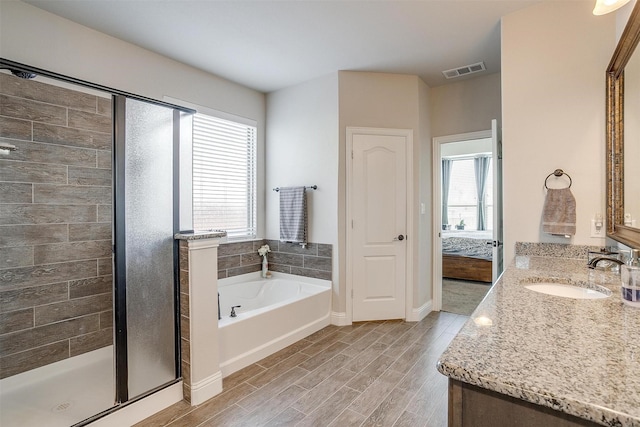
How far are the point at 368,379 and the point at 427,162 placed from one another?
8.17 ft

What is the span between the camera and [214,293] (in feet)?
7.04

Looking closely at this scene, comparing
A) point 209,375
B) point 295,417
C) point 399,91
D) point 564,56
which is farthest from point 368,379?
point 399,91

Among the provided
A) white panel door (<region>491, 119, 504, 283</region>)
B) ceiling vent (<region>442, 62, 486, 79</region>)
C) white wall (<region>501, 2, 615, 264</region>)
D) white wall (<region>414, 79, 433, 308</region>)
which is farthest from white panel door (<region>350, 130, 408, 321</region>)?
white wall (<region>501, 2, 615, 264</region>)

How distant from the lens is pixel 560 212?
81.3 inches

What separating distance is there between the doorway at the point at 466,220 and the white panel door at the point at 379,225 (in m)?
0.63

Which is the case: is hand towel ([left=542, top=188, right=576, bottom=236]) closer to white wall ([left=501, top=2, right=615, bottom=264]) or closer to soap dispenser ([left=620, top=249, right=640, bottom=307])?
white wall ([left=501, top=2, right=615, bottom=264])

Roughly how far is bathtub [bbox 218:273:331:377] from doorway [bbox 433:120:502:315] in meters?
1.59

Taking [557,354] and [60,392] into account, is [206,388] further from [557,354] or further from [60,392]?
[557,354]

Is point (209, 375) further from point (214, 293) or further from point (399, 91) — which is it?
point (399, 91)

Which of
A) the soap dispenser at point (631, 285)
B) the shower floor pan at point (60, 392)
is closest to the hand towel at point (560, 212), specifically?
the soap dispenser at point (631, 285)

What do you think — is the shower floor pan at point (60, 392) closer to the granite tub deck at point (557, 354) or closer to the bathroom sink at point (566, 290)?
the granite tub deck at point (557, 354)

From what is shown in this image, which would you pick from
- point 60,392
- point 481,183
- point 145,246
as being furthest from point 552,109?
point 481,183

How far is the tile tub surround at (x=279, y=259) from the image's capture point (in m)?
3.53

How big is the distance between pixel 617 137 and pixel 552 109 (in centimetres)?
49
